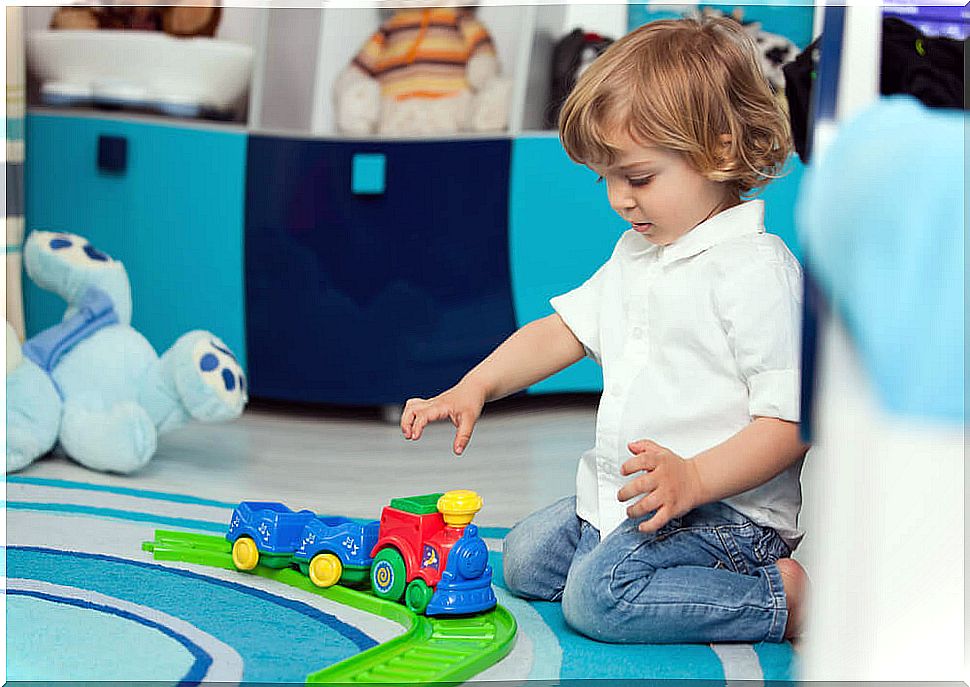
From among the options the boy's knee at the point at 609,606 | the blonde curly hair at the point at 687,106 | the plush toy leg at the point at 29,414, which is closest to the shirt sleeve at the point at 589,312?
the blonde curly hair at the point at 687,106

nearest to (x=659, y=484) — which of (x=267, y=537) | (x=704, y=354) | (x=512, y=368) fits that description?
(x=704, y=354)

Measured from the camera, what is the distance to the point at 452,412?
1.03m

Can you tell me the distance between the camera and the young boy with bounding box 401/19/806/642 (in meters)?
0.92

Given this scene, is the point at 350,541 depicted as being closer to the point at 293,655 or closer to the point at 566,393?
the point at 293,655

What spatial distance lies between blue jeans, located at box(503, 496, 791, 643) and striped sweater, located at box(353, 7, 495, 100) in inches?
46.5

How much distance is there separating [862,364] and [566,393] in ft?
5.50

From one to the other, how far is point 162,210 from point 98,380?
509 millimetres

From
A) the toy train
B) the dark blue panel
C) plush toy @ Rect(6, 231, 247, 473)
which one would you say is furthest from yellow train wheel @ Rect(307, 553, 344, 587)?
the dark blue panel

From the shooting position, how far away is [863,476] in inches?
18.7

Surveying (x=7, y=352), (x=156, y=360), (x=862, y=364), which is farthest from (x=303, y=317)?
(x=862, y=364)

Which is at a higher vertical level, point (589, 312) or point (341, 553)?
point (589, 312)

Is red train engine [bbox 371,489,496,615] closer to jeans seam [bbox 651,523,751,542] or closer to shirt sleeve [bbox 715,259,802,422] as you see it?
jeans seam [bbox 651,523,751,542]

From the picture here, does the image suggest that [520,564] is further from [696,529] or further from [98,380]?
[98,380]

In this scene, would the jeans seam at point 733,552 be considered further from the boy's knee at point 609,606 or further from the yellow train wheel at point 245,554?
the yellow train wheel at point 245,554
